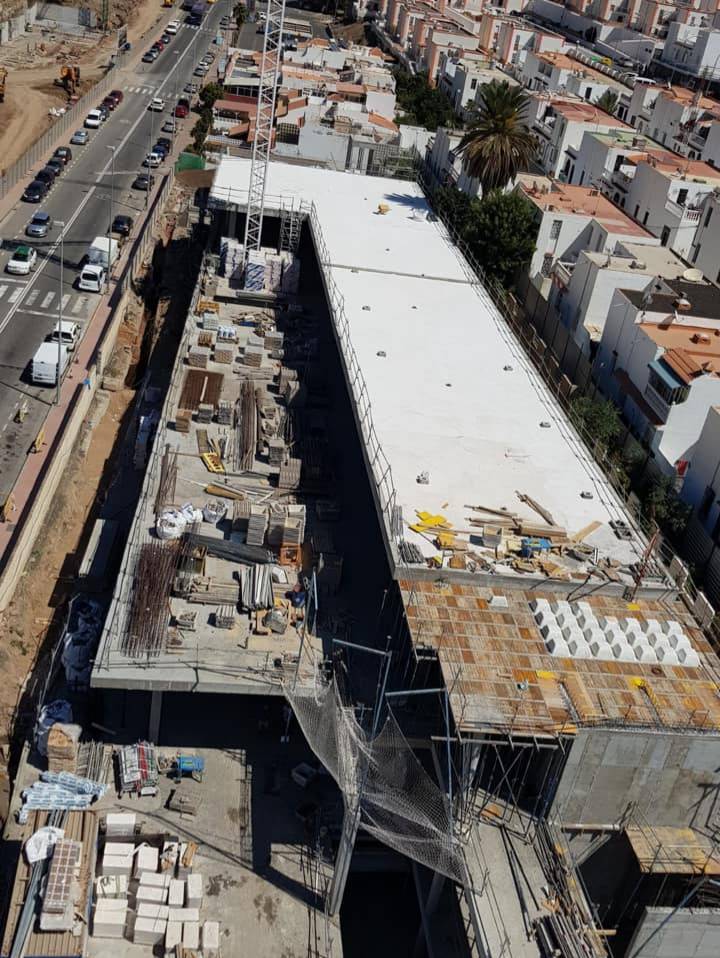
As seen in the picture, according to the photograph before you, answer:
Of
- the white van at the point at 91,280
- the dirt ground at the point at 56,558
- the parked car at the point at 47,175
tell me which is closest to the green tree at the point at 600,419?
the dirt ground at the point at 56,558

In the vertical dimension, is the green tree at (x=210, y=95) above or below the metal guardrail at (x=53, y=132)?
above

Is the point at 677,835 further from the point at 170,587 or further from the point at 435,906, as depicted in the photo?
the point at 170,587

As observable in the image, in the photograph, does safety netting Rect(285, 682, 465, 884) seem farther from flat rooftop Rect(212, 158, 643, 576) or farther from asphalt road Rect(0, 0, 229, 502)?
asphalt road Rect(0, 0, 229, 502)

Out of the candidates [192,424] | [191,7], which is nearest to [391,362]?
[192,424]

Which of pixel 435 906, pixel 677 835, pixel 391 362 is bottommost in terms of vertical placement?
pixel 435 906

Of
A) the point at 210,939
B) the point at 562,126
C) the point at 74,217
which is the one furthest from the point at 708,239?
the point at 210,939

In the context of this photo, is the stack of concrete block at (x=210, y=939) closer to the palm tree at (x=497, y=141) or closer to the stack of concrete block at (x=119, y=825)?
the stack of concrete block at (x=119, y=825)

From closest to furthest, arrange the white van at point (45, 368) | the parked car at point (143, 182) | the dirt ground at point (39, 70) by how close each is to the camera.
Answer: the white van at point (45, 368) → the parked car at point (143, 182) → the dirt ground at point (39, 70)

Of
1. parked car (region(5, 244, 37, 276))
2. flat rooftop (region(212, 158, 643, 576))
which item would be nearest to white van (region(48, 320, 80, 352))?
parked car (region(5, 244, 37, 276))
